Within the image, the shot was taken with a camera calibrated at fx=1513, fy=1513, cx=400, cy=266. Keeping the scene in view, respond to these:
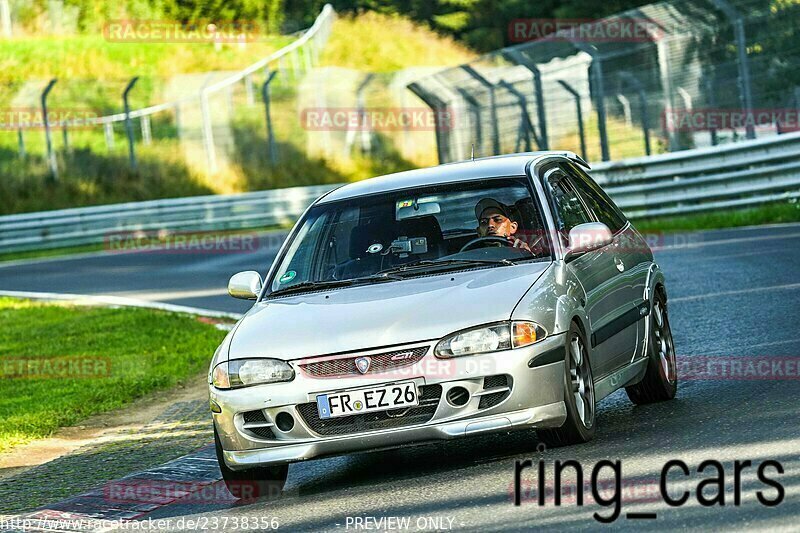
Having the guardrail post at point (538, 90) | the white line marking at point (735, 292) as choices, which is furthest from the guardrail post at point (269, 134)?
the white line marking at point (735, 292)

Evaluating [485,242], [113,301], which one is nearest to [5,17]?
[113,301]

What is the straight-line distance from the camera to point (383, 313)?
721cm

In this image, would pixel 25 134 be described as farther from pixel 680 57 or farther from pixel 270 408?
pixel 270 408

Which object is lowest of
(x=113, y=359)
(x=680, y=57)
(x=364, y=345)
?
(x=113, y=359)

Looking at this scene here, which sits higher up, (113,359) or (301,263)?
(301,263)

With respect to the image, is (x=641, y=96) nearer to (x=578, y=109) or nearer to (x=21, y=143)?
(x=578, y=109)

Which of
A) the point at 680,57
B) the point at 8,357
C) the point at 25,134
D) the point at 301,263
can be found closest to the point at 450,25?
the point at 25,134

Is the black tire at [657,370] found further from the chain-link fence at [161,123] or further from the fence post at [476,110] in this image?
the chain-link fence at [161,123]

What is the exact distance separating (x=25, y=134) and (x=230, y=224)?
7.95m

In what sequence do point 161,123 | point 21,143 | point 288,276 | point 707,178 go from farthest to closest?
point 161,123
point 21,143
point 707,178
point 288,276

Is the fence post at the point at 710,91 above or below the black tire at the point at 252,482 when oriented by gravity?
above

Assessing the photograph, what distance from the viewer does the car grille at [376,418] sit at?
7.00 metres

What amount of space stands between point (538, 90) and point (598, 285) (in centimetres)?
1793

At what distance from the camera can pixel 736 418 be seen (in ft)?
25.2
